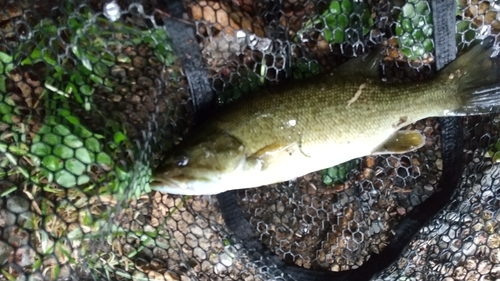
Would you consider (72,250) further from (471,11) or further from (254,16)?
(471,11)

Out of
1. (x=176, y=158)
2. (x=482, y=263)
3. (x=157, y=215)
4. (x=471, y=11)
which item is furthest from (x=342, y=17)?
(x=482, y=263)

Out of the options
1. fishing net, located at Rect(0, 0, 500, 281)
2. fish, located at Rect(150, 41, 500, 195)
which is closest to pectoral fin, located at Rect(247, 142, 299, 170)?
fish, located at Rect(150, 41, 500, 195)

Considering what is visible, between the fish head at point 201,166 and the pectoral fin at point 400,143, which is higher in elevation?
the fish head at point 201,166

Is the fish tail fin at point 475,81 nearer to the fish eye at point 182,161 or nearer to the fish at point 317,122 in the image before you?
the fish at point 317,122

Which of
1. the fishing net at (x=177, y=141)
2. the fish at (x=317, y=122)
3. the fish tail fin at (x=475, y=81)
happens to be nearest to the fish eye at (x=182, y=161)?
the fish at (x=317, y=122)

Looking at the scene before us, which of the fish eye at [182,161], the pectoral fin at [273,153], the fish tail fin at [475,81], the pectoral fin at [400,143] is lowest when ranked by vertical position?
the pectoral fin at [400,143]

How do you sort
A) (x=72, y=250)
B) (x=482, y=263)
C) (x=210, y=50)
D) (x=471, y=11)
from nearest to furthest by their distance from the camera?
(x=72, y=250)
(x=210, y=50)
(x=471, y=11)
(x=482, y=263)
